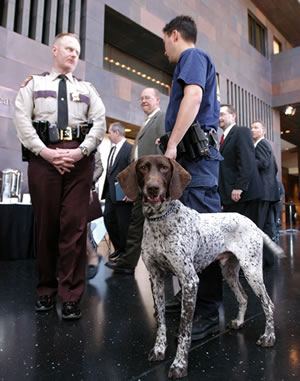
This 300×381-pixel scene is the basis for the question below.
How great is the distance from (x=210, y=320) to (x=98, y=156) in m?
3.11

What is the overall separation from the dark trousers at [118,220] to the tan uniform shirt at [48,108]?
1666mm

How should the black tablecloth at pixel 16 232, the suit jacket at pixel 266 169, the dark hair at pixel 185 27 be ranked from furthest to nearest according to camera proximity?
1. the black tablecloth at pixel 16 232
2. the suit jacket at pixel 266 169
3. the dark hair at pixel 185 27

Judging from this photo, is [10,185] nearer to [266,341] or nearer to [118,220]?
[118,220]

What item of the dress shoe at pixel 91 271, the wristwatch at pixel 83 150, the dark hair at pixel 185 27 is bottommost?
the dress shoe at pixel 91 271

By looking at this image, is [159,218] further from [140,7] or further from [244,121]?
[244,121]

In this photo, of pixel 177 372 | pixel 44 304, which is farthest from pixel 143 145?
pixel 177 372

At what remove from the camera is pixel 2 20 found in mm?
6566

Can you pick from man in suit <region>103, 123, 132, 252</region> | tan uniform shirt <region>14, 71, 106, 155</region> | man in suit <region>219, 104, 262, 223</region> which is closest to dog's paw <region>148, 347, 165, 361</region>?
tan uniform shirt <region>14, 71, 106, 155</region>

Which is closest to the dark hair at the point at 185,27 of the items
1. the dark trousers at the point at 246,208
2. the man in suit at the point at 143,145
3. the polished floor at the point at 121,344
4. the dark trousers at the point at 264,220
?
the man in suit at the point at 143,145

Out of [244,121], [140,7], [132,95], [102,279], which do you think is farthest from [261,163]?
[244,121]

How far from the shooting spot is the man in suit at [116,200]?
13.0 ft

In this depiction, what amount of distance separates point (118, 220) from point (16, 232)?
1.70 meters

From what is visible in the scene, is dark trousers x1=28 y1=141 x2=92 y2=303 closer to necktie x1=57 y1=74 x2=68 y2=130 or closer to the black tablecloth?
necktie x1=57 y1=74 x2=68 y2=130

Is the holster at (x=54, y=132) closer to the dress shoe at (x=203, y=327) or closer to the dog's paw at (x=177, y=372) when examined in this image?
the dress shoe at (x=203, y=327)
